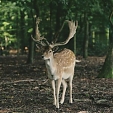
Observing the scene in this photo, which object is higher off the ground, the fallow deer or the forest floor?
the fallow deer

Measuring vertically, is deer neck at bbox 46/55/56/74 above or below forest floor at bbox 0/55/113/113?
above

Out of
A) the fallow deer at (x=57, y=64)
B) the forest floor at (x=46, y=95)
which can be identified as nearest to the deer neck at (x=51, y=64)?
the fallow deer at (x=57, y=64)

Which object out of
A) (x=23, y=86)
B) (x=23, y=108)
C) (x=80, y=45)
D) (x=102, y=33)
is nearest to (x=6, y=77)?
(x=23, y=86)

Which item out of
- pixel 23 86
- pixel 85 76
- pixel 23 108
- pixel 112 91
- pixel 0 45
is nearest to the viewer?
pixel 23 108

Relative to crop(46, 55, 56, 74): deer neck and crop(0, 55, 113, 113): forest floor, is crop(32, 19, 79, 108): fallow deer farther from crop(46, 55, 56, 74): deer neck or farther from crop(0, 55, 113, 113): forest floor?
crop(0, 55, 113, 113): forest floor

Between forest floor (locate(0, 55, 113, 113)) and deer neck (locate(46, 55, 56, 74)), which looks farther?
forest floor (locate(0, 55, 113, 113))

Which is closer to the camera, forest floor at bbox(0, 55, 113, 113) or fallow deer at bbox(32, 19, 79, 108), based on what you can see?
fallow deer at bbox(32, 19, 79, 108)

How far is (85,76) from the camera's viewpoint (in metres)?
12.9

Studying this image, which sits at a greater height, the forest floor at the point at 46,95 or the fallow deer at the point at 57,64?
the fallow deer at the point at 57,64

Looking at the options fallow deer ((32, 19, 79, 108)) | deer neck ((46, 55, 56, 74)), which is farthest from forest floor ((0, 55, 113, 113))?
deer neck ((46, 55, 56, 74))

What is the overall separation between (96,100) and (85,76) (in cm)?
462

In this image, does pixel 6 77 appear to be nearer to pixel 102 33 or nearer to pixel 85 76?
pixel 85 76

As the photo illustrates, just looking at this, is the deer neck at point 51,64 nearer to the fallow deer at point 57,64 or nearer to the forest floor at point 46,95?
the fallow deer at point 57,64

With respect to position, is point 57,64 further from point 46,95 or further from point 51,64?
point 46,95
